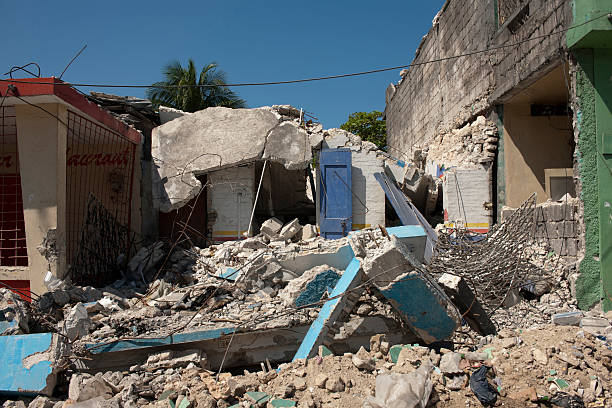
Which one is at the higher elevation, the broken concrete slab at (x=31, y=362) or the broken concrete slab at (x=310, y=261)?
the broken concrete slab at (x=310, y=261)

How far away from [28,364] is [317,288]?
125 inches

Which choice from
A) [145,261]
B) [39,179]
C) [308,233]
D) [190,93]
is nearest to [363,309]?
[308,233]

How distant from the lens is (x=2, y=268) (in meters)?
6.43

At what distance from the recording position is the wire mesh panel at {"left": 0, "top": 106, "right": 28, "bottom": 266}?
24.6 ft

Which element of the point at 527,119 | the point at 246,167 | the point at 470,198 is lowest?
the point at 470,198

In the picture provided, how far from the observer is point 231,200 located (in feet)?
28.0

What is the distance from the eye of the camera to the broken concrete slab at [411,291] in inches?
160

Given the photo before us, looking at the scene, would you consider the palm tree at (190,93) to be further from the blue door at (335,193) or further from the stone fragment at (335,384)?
the stone fragment at (335,384)

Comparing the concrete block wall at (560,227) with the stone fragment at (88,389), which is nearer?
the stone fragment at (88,389)

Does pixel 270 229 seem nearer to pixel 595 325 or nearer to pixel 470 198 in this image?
pixel 470 198

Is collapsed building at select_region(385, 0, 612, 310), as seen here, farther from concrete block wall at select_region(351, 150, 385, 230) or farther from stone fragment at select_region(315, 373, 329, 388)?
stone fragment at select_region(315, 373, 329, 388)

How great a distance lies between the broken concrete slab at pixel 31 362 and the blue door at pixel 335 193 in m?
5.42

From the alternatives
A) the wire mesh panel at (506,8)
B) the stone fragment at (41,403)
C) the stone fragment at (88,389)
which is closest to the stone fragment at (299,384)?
the stone fragment at (88,389)

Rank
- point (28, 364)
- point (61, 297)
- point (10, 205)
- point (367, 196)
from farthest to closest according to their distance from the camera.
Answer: point (367, 196) → point (10, 205) → point (61, 297) → point (28, 364)
